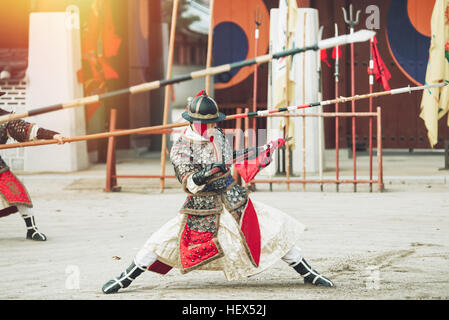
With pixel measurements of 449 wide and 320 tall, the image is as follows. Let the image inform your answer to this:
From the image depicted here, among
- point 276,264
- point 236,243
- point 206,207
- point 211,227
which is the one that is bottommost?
point 276,264

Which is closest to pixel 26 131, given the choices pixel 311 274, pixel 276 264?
Result: pixel 276 264

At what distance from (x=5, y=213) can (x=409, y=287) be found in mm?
3853

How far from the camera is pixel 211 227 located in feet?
16.0

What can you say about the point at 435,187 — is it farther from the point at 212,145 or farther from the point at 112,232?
the point at 212,145

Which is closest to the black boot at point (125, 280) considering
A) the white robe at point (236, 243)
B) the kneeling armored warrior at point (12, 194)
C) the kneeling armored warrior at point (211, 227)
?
the kneeling armored warrior at point (211, 227)

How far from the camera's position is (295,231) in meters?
5.00

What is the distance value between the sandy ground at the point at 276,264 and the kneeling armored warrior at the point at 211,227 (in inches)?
8.1

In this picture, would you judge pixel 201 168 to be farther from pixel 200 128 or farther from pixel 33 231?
pixel 33 231

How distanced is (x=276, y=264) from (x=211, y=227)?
1.20 metres

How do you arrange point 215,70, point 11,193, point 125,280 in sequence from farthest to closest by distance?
1. point 11,193
2. point 125,280
3. point 215,70

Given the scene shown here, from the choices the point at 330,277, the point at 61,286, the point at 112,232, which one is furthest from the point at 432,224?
the point at 61,286

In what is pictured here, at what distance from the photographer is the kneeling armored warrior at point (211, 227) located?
15.9ft

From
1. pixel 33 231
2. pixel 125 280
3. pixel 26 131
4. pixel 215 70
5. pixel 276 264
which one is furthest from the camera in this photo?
pixel 33 231

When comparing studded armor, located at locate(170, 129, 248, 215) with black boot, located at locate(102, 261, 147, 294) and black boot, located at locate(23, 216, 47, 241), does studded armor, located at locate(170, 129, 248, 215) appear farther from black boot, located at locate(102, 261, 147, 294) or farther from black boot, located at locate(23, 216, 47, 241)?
black boot, located at locate(23, 216, 47, 241)
